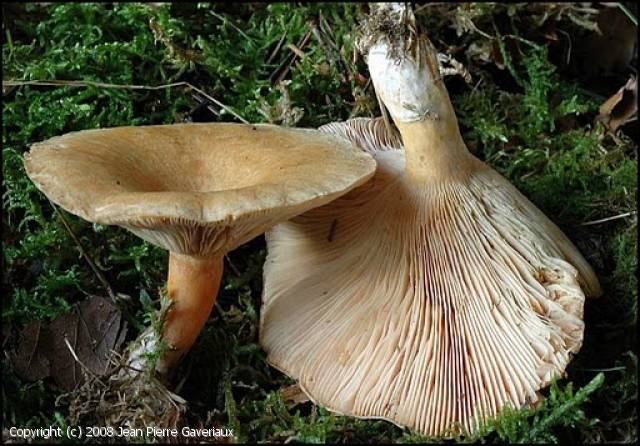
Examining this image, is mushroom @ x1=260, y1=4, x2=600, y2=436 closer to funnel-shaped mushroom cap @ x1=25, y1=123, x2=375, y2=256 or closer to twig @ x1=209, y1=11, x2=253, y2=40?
funnel-shaped mushroom cap @ x1=25, y1=123, x2=375, y2=256

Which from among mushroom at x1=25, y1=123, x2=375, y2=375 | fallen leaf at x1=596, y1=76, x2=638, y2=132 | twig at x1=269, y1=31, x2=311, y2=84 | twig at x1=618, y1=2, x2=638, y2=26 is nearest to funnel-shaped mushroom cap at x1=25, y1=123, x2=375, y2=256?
mushroom at x1=25, y1=123, x2=375, y2=375

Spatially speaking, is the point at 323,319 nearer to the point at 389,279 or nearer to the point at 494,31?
the point at 389,279

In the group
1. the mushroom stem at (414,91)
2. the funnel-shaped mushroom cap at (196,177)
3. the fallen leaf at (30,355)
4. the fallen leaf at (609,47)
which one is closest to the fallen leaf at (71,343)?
the fallen leaf at (30,355)

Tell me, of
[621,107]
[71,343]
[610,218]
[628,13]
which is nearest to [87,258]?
[71,343]

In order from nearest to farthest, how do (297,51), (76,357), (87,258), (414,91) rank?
1. (414,91)
2. (76,357)
3. (87,258)
4. (297,51)

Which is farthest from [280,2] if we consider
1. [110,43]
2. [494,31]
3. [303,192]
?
[303,192]

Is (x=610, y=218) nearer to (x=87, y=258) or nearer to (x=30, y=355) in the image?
(x=87, y=258)

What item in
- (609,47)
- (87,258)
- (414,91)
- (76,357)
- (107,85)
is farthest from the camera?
(609,47)

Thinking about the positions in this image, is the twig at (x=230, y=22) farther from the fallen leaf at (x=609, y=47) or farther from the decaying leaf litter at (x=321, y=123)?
the fallen leaf at (x=609, y=47)
